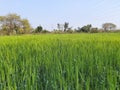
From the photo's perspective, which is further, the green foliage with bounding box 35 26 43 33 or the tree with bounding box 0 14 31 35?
the green foliage with bounding box 35 26 43 33

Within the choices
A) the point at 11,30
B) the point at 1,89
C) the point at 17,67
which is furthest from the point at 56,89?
the point at 11,30

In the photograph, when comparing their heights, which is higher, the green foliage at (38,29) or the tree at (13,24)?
the tree at (13,24)

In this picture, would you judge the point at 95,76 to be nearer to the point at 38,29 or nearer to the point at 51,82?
the point at 51,82

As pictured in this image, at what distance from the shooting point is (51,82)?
5.77 feet

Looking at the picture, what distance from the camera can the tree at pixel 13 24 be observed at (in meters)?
27.2

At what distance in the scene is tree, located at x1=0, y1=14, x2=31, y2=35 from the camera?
27.2 metres

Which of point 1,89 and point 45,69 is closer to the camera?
point 1,89

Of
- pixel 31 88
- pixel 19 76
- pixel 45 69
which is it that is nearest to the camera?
pixel 31 88

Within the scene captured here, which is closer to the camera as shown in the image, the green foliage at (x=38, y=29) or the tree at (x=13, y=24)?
the tree at (x=13, y=24)

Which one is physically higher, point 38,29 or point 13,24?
point 13,24

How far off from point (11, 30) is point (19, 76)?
25.9 m

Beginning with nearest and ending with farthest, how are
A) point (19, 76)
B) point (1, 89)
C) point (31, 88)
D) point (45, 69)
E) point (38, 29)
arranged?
point (31, 88) < point (1, 89) < point (19, 76) < point (45, 69) < point (38, 29)

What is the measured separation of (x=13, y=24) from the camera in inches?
1093

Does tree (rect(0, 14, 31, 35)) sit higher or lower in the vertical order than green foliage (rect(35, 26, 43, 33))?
higher
